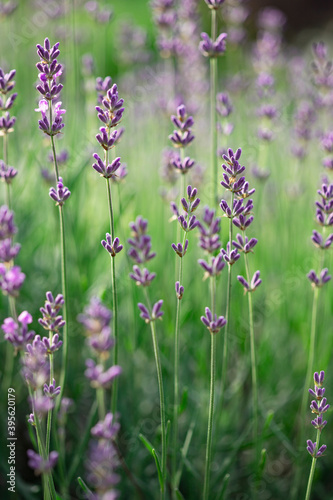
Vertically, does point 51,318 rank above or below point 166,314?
above

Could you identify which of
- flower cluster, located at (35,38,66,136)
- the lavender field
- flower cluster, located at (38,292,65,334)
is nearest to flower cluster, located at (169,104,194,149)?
the lavender field

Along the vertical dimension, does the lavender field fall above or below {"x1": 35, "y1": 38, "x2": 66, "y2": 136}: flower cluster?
below

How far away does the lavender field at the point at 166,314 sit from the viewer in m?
1.22

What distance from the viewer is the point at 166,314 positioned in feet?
7.54

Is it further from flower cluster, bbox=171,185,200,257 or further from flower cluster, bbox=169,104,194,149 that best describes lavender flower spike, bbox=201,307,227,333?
flower cluster, bbox=169,104,194,149

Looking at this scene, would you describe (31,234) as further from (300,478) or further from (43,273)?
(300,478)

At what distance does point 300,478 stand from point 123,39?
2935 millimetres

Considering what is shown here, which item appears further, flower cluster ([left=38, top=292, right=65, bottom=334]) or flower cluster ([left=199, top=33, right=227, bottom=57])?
flower cluster ([left=199, top=33, right=227, bottom=57])

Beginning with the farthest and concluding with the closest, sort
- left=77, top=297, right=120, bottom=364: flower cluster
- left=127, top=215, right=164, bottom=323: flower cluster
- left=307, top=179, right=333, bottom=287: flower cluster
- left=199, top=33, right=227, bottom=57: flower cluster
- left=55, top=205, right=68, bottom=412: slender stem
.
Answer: left=199, top=33, right=227, bottom=57: flower cluster < left=307, top=179, right=333, bottom=287: flower cluster < left=55, top=205, right=68, bottom=412: slender stem < left=127, top=215, right=164, bottom=323: flower cluster < left=77, top=297, right=120, bottom=364: flower cluster

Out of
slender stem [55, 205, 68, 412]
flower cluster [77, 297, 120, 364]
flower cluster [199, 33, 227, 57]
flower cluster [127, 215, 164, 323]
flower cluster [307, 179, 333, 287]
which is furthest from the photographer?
flower cluster [199, 33, 227, 57]

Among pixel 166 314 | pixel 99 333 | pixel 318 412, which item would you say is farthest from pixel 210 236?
pixel 166 314

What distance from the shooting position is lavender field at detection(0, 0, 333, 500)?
1218 millimetres

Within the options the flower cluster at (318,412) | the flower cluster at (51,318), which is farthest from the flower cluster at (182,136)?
the flower cluster at (318,412)

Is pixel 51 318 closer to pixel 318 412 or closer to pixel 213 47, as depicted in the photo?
pixel 318 412
